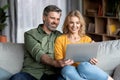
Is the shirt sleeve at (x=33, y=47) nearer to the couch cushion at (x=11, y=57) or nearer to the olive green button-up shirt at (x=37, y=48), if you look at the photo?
the olive green button-up shirt at (x=37, y=48)

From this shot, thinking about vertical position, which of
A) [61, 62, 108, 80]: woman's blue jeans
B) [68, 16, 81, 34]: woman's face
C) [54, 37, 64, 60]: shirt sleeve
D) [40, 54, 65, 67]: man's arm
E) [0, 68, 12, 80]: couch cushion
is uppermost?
[68, 16, 81, 34]: woman's face

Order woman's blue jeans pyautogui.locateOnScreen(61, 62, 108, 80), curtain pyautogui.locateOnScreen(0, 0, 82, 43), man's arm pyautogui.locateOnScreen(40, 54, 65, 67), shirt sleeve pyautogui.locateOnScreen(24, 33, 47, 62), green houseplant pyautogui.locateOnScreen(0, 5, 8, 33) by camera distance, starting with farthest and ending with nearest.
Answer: curtain pyautogui.locateOnScreen(0, 0, 82, 43) → green houseplant pyautogui.locateOnScreen(0, 5, 8, 33) → shirt sleeve pyautogui.locateOnScreen(24, 33, 47, 62) → man's arm pyautogui.locateOnScreen(40, 54, 65, 67) → woman's blue jeans pyautogui.locateOnScreen(61, 62, 108, 80)

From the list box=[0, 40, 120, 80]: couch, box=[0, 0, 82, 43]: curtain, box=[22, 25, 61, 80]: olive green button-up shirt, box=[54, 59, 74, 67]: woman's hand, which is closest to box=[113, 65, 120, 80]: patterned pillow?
box=[0, 40, 120, 80]: couch

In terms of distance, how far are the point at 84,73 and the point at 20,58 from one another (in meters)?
0.64

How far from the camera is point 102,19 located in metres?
4.18

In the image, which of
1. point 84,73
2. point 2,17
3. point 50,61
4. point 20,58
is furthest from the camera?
point 2,17

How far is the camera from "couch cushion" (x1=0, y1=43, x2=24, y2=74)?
7.45 feet

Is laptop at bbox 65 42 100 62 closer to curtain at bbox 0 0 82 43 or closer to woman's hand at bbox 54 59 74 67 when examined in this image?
woman's hand at bbox 54 59 74 67

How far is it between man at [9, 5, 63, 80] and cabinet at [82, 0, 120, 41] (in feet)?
5.61

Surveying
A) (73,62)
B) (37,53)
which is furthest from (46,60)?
(73,62)

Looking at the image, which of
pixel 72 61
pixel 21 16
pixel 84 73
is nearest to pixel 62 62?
pixel 72 61

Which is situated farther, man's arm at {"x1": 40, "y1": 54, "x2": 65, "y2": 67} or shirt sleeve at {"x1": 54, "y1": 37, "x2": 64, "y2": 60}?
shirt sleeve at {"x1": 54, "y1": 37, "x2": 64, "y2": 60}

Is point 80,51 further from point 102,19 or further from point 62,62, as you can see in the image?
point 102,19

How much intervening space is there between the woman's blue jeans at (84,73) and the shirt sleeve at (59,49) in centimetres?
22
